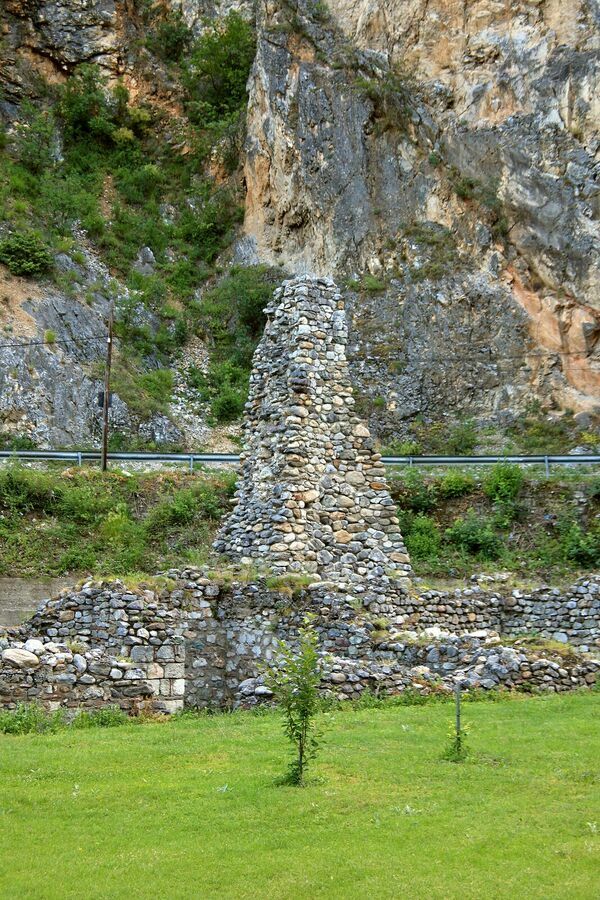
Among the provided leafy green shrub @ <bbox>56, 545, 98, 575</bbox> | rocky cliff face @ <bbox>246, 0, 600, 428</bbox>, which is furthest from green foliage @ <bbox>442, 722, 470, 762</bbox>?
rocky cliff face @ <bbox>246, 0, 600, 428</bbox>

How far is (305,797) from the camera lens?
896 centimetres

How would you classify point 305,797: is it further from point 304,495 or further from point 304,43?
point 304,43

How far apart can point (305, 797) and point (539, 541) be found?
20.0 metres

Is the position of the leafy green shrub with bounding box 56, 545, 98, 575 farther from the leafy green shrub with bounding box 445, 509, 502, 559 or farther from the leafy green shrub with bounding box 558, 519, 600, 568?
the leafy green shrub with bounding box 558, 519, 600, 568

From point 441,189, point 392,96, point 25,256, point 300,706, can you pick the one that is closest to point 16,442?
point 25,256

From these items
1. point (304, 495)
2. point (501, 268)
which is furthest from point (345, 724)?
point (501, 268)

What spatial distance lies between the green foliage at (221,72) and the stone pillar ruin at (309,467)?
40224 millimetres

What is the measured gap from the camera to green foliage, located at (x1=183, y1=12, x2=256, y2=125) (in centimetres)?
5519

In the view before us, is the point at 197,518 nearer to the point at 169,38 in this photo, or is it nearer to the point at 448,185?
the point at 448,185

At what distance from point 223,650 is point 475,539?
42.0 feet

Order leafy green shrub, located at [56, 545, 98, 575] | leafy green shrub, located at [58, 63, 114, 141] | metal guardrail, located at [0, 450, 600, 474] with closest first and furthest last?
leafy green shrub, located at [56, 545, 98, 575]
metal guardrail, located at [0, 450, 600, 474]
leafy green shrub, located at [58, 63, 114, 141]

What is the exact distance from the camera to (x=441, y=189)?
43531 millimetres

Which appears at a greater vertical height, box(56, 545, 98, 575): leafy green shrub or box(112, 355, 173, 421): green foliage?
box(112, 355, 173, 421): green foliage

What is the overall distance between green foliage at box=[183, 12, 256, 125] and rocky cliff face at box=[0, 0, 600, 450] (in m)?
4.68
